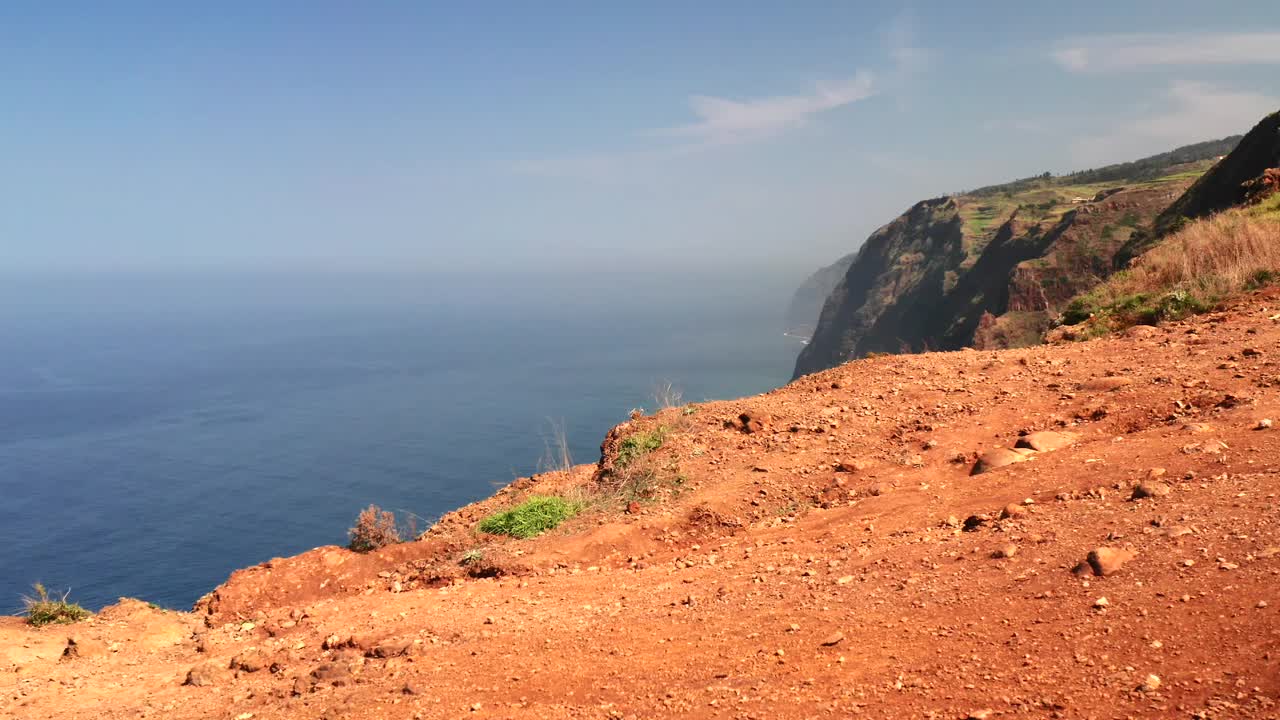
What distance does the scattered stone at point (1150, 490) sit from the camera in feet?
18.9

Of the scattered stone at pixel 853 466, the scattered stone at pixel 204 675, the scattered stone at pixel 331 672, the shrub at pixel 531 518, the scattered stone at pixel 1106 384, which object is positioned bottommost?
the scattered stone at pixel 204 675

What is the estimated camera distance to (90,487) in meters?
54.2

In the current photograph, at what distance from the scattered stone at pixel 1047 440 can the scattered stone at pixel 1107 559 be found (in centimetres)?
273

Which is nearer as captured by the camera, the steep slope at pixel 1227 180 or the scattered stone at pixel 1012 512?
the scattered stone at pixel 1012 512

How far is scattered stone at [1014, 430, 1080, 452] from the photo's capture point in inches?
297

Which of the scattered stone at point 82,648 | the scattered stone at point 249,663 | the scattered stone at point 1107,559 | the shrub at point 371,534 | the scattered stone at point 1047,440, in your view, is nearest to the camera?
the scattered stone at point 1107,559

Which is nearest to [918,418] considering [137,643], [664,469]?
[664,469]

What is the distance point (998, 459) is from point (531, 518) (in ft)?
15.3

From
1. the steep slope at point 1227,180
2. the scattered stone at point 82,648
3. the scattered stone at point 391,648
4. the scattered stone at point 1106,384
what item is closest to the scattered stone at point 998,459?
the scattered stone at point 1106,384

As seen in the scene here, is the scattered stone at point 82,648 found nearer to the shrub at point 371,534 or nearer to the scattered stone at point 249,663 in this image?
the scattered stone at point 249,663

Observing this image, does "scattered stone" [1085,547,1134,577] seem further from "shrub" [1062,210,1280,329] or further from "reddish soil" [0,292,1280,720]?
"shrub" [1062,210,1280,329]

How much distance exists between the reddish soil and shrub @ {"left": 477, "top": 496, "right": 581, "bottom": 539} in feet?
0.85

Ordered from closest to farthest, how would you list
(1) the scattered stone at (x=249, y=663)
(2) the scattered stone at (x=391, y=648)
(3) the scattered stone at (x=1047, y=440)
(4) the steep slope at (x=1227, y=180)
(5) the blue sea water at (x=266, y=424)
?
(2) the scattered stone at (x=391, y=648) < (1) the scattered stone at (x=249, y=663) < (3) the scattered stone at (x=1047, y=440) < (4) the steep slope at (x=1227, y=180) < (5) the blue sea water at (x=266, y=424)

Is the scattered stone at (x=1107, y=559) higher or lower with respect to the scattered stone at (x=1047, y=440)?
lower
